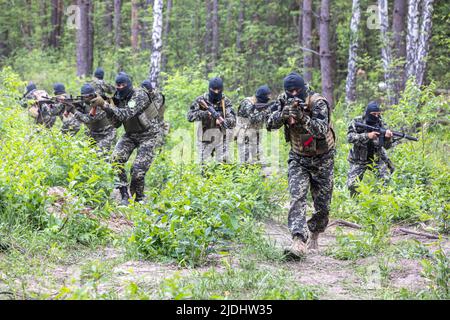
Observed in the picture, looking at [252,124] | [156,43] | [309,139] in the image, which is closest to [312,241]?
[309,139]

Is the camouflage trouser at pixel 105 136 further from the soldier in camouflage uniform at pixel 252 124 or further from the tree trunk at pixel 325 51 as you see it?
the tree trunk at pixel 325 51

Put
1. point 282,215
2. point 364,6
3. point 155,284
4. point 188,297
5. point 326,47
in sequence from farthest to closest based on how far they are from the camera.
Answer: point 364,6 < point 326,47 < point 282,215 < point 155,284 < point 188,297

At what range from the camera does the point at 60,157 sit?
8.35 meters

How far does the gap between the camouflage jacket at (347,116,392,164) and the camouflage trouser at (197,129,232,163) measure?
7.20ft

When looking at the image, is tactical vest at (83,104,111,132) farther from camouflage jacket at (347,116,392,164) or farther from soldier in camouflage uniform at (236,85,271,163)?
camouflage jacket at (347,116,392,164)

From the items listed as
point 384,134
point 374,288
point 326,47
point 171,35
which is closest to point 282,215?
point 384,134

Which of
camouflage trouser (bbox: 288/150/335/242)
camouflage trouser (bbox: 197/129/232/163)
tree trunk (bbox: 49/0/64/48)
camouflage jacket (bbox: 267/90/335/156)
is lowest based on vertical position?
camouflage trouser (bbox: 288/150/335/242)

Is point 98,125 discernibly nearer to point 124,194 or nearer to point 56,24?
point 124,194

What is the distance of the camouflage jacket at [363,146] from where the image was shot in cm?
1041

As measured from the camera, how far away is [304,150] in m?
6.97

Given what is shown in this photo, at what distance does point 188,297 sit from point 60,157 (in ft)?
14.8

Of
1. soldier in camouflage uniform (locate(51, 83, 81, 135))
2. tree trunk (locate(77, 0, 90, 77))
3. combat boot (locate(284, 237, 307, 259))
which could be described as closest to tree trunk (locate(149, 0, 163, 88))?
soldier in camouflage uniform (locate(51, 83, 81, 135))

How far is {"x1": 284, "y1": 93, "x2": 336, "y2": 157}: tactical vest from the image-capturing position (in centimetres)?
685

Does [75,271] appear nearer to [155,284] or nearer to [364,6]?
[155,284]
